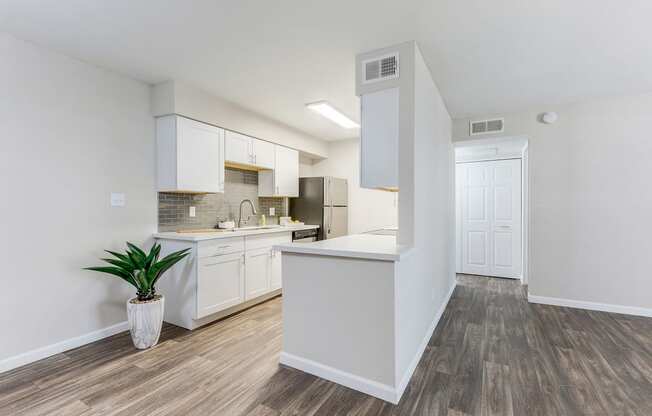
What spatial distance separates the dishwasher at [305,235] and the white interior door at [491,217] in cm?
267

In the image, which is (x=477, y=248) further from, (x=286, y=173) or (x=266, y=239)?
(x=266, y=239)

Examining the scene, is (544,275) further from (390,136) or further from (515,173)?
(390,136)

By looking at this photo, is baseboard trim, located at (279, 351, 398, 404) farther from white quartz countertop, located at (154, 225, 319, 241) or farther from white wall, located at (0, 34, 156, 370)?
white wall, located at (0, 34, 156, 370)

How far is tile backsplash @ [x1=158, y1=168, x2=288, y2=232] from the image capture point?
11.4 ft

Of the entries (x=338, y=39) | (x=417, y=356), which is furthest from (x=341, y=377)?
(x=338, y=39)

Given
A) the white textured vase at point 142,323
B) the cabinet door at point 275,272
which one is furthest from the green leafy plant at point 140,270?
the cabinet door at point 275,272

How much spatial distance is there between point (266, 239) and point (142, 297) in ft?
4.85

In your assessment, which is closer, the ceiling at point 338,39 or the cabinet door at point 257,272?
the ceiling at point 338,39

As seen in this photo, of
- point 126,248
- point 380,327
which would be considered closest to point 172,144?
point 126,248

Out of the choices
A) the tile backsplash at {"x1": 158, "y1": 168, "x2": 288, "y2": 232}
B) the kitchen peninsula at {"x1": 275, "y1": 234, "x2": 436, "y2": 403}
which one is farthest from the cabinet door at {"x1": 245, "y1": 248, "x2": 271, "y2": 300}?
the kitchen peninsula at {"x1": 275, "y1": 234, "x2": 436, "y2": 403}

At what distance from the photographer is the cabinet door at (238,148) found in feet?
12.4

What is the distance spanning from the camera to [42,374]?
228cm

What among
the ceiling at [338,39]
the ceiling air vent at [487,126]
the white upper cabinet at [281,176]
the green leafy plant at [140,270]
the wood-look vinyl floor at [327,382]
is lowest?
the wood-look vinyl floor at [327,382]

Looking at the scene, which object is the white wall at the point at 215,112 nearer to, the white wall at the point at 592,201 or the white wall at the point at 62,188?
the white wall at the point at 62,188
